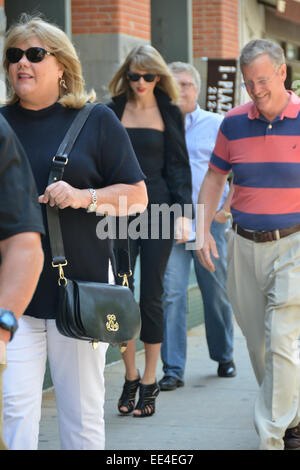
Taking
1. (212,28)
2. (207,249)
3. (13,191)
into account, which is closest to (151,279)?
(207,249)

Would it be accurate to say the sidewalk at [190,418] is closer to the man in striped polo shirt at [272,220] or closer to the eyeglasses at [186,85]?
the man in striped polo shirt at [272,220]

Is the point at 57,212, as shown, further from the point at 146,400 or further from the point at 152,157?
the point at 146,400

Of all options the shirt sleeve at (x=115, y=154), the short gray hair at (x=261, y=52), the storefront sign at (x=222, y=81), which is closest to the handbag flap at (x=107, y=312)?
the shirt sleeve at (x=115, y=154)

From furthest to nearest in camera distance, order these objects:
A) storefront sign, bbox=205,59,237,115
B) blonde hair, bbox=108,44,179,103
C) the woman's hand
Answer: storefront sign, bbox=205,59,237,115
blonde hair, bbox=108,44,179,103
the woman's hand

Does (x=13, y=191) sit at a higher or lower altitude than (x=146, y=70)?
lower

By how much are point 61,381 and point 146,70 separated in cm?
277

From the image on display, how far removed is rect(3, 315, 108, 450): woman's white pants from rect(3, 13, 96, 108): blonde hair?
910mm

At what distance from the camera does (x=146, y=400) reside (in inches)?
226

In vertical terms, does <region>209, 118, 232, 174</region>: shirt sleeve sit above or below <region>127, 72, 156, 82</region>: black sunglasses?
below

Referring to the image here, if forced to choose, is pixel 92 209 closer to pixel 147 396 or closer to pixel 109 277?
pixel 109 277

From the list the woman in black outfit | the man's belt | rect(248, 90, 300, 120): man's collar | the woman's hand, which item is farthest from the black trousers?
the woman's hand

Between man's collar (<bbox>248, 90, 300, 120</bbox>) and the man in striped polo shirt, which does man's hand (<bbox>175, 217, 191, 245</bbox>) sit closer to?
the man in striped polo shirt

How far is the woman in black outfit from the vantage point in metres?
5.76

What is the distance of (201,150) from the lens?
6.84 meters
